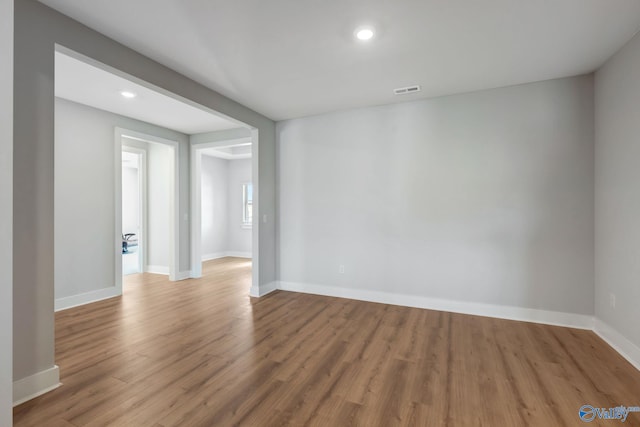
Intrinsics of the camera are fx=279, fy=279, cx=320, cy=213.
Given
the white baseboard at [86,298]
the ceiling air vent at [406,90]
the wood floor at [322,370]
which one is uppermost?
the ceiling air vent at [406,90]

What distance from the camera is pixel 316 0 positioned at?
192 cm

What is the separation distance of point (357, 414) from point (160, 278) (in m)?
4.90

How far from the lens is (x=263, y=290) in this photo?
426 centimetres

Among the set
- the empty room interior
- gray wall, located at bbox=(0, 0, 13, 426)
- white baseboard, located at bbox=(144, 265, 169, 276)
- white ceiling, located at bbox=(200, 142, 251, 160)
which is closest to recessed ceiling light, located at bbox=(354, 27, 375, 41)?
the empty room interior

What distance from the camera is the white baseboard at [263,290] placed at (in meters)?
4.17

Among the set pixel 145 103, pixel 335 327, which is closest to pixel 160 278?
pixel 145 103

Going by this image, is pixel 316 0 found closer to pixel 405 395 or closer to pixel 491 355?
pixel 405 395

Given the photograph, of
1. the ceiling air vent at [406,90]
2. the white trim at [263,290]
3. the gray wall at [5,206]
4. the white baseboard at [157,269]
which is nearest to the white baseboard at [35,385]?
Result: the gray wall at [5,206]

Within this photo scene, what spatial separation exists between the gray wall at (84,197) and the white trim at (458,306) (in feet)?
9.30

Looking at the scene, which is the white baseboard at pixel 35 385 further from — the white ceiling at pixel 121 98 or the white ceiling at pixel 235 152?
the white ceiling at pixel 235 152

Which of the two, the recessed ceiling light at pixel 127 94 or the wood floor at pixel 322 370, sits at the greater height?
the recessed ceiling light at pixel 127 94

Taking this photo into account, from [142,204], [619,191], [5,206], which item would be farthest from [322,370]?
[142,204]

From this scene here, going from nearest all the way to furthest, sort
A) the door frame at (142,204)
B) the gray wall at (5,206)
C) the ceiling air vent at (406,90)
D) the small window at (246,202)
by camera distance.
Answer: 1. the gray wall at (5,206)
2. the ceiling air vent at (406,90)
3. the door frame at (142,204)
4. the small window at (246,202)

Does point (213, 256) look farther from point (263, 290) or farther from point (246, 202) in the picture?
point (263, 290)
